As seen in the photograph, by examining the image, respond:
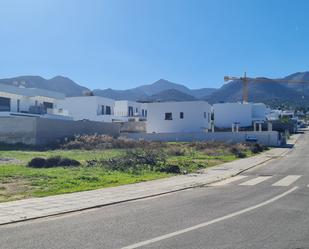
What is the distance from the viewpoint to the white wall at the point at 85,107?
79.9 m

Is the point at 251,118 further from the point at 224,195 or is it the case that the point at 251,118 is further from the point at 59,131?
the point at 224,195

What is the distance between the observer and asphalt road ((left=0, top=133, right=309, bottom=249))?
737 cm

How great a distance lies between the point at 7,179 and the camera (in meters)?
16.5

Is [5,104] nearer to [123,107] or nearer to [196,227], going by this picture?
[123,107]

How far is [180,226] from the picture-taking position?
883 cm

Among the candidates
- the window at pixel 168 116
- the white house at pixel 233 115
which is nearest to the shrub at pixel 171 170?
the window at pixel 168 116

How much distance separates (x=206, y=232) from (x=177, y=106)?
5780 centimetres

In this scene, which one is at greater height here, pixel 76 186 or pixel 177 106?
pixel 177 106

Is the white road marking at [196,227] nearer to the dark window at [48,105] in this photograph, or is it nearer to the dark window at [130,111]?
the dark window at [48,105]

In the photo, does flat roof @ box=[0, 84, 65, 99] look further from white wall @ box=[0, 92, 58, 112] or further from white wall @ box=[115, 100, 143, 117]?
white wall @ box=[115, 100, 143, 117]

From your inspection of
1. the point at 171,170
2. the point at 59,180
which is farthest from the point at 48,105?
the point at 59,180

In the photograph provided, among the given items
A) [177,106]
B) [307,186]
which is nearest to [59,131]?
[177,106]

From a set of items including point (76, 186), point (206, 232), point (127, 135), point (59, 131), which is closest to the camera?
point (206, 232)

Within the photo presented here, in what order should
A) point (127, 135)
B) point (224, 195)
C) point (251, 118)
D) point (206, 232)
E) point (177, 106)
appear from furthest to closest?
1. point (251, 118)
2. point (177, 106)
3. point (127, 135)
4. point (224, 195)
5. point (206, 232)
